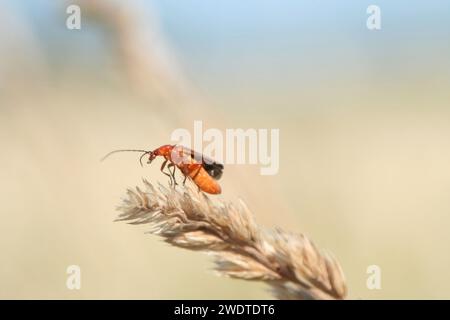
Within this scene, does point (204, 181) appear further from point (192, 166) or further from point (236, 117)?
point (236, 117)

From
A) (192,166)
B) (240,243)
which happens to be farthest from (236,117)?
(240,243)

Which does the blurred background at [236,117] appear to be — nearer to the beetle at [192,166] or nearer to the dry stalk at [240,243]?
the beetle at [192,166]

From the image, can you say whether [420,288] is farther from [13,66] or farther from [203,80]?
[13,66]

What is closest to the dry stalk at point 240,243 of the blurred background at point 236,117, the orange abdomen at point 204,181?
the orange abdomen at point 204,181

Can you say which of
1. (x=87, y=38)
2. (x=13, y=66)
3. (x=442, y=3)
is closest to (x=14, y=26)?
(x=13, y=66)

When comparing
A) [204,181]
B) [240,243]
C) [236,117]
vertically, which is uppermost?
[236,117]

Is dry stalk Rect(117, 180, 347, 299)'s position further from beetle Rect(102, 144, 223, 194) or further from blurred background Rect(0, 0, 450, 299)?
blurred background Rect(0, 0, 450, 299)

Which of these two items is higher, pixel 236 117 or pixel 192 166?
pixel 236 117
